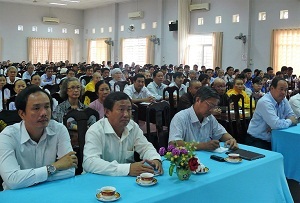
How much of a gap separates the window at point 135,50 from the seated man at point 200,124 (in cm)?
→ 1268

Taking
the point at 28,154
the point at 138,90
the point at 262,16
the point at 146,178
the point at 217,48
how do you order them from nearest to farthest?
the point at 146,178, the point at 28,154, the point at 138,90, the point at 262,16, the point at 217,48

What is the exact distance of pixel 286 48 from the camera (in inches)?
427

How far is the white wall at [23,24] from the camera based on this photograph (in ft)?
58.3

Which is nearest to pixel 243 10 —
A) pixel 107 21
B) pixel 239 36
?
pixel 239 36

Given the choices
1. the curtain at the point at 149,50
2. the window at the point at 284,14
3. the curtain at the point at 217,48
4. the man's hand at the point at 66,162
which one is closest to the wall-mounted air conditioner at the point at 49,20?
the curtain at the point at 149,50

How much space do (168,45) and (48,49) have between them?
302 inches

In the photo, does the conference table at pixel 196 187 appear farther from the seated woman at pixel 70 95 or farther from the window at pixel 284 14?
the window at pixel 284 14

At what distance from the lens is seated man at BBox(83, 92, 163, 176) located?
237cm

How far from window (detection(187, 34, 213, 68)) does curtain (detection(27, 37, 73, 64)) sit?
8.43m

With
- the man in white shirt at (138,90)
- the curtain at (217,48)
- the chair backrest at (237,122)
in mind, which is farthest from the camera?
the curtain at (217,48)

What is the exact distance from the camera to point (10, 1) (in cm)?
1745

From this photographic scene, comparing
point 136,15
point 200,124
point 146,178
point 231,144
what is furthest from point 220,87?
point 136,15

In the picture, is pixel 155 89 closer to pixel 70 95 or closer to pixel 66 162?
pixel 70 95

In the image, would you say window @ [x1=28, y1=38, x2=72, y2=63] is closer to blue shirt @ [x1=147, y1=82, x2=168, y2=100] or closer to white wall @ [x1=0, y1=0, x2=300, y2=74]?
white wall @ [x1=0, y1=0, x2=300, y2=74]
